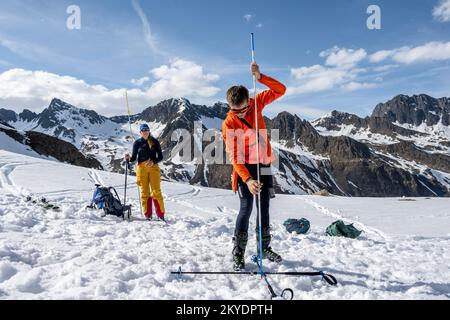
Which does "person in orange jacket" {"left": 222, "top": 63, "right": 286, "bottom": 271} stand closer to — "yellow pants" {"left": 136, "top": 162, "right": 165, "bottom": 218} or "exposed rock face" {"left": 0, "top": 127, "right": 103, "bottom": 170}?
"yellow pants" {"left": 136, "top": 162, "right": 165, "bottom": 218}

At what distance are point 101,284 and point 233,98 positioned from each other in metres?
3.33

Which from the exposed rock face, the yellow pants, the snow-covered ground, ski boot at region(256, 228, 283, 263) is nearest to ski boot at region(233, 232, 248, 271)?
the snow-covered ground

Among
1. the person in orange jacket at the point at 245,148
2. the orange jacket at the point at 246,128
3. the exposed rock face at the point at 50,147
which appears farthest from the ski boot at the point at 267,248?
the exposed rock face at the point at 50,147

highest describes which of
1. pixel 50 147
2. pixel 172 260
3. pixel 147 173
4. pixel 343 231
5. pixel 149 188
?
pixel 50 147

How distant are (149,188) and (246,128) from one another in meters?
5.93

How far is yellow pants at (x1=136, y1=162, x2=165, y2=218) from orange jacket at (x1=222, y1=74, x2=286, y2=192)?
5387 millimetres

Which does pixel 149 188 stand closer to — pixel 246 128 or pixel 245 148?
pixel 245 148

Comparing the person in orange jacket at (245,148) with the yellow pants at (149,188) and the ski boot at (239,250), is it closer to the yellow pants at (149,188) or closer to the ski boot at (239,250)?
the ski boot at (239,250)

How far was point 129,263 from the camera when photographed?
6.08 metres

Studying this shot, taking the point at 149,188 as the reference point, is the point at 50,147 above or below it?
above

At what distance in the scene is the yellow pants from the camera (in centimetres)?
1119

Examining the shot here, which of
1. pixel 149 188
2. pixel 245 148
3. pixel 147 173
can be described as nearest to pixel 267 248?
pixel 245 148

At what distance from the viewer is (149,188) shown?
11.3 meters

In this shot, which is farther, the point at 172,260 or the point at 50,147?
the point at 50,147
